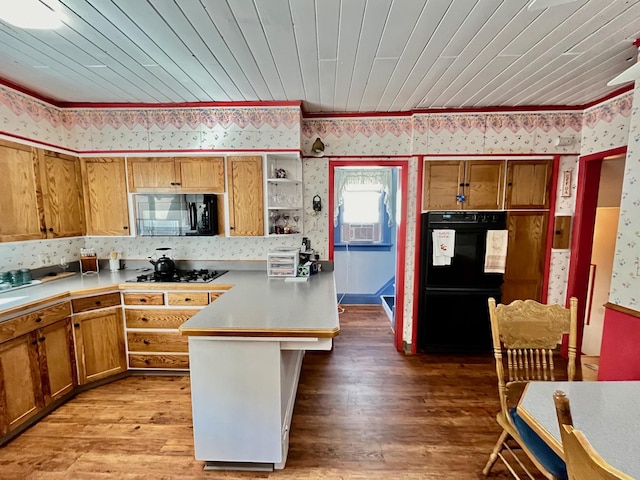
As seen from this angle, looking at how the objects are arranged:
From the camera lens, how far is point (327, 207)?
329 cm

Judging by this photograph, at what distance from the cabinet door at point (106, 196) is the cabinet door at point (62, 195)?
0.26ft

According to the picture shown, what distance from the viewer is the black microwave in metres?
2.85

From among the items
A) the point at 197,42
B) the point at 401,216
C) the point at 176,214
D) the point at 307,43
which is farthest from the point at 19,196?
the point at 401,216

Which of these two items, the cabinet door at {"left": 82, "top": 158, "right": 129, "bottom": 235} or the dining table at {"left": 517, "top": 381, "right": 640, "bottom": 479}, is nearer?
the dining table at {"left": 517, "top": 381, "right": 640, "bottom": 479}

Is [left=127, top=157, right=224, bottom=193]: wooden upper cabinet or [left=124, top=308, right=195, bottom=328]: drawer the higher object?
[left=127, top=157, right=224, bottom=193]: wooden upper cabinet

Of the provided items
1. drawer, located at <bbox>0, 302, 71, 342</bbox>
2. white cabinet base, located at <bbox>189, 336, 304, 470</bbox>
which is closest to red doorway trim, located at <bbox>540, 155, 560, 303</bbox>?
white cabinet base, located at <bbox>189, 336, 304, 470</bbox>

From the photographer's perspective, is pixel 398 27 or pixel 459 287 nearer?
pixel 398 27

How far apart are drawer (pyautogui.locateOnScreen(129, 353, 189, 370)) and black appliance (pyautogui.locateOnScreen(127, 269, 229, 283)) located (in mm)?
701

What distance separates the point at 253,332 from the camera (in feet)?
5.37

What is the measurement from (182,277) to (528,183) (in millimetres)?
3686

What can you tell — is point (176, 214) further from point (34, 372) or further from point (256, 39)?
point (256, 39)

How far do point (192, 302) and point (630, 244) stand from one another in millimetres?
3291

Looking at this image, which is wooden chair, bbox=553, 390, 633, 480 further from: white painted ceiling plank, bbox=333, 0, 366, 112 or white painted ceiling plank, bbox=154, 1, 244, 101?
white painted ceiling plank, bbox=154, 1, 244, 101

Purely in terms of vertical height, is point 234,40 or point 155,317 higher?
point 234,40
